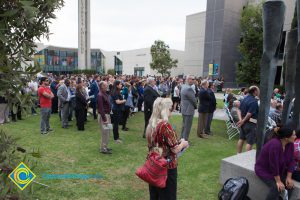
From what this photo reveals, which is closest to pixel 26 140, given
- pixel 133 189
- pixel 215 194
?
pixel 133 189

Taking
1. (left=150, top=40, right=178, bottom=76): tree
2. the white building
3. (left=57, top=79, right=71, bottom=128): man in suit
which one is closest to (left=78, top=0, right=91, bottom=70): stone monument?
(left=150, top=40, right=178, bottom=76): tree

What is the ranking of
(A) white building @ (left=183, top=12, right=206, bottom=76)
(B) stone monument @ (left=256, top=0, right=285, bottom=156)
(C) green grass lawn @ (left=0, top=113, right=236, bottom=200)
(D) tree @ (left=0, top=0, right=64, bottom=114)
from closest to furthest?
1. (D) tree @ (left=0, top=0, right=64, bottom=114)
2. (B) stone monument @ (left=256, top=0, right=285, bottom=156)
3. (C) green grass lawn @ (left=0, top=113, right=236, bottom=200)
4. (A) white building @ (left=183, top=12, right=206, bottom=76)

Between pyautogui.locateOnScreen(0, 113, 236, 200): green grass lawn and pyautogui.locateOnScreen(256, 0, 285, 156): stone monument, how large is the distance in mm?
1655

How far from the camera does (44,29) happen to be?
1854 millimetres

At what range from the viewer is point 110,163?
6.16m

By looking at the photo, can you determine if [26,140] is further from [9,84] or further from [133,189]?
[9,84]

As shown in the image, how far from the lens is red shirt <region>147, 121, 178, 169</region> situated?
10.5ft

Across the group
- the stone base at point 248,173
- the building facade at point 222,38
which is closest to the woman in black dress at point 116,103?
the stone base at point 248,173

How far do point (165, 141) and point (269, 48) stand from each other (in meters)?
2.87

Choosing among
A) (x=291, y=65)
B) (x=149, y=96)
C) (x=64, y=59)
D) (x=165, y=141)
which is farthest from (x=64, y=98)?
(x=64, y=59)

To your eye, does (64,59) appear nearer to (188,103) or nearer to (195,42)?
(195,42)

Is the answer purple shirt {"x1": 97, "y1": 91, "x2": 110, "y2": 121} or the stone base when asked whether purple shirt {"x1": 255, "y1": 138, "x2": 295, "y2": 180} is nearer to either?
the stone base

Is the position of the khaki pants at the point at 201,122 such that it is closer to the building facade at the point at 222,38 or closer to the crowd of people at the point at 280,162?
the crowd of people at the point at 280,162

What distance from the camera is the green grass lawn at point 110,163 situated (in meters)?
4.71
